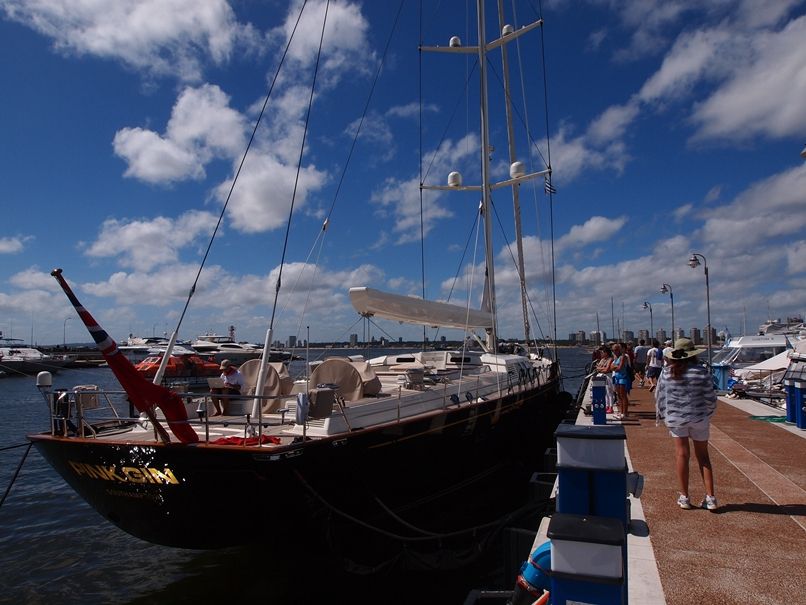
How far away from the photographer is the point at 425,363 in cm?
1448

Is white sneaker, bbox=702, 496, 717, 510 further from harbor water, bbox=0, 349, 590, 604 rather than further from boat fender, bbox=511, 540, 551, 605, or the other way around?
harbor water, bbox=0, 349, 590, 604

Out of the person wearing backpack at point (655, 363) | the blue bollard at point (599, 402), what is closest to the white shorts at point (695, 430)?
the blue bollard at point (599, 402)

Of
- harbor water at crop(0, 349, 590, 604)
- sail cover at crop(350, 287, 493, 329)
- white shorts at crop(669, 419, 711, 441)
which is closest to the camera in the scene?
white shorts at crop(669, 419, 711, 441)

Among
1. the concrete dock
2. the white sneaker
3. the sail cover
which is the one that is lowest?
the concrete dock

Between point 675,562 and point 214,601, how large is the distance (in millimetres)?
6127

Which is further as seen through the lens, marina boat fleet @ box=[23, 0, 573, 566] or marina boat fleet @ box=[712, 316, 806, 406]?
marina boat fleet @ box=[712, 316, 806, 406]

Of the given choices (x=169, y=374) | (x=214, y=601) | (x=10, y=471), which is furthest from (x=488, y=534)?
(x=169, y=374)

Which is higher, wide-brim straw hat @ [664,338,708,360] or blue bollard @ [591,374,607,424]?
wide-brim straw hat @ [664,338,708,360]

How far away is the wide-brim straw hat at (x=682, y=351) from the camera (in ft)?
18.8

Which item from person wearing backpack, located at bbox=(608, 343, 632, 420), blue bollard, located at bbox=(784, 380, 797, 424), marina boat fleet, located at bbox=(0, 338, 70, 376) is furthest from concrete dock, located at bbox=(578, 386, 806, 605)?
marina boat fleet, located at bbox=(0, 338, 70, 376)

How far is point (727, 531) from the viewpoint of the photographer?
526 centimetres

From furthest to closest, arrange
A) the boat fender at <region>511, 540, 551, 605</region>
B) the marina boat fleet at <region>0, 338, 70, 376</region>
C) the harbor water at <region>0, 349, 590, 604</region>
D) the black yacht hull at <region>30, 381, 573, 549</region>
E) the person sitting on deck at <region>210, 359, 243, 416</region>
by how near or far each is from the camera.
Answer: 1. the marina boat fleet at <region>0, 338, 70, 376</region>
2. the person sitting on deck at <region>210, 359, 243, 416</region>
3. the harbor water at <region>0, 349, 590, 604</region>
4. the black yacht hull at <region>30, 381, 573, 549</region>
5. the boat fender at <region>511, 540, 551, 605</region>

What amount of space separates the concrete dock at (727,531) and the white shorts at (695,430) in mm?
828

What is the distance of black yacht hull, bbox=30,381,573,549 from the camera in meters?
6.07
